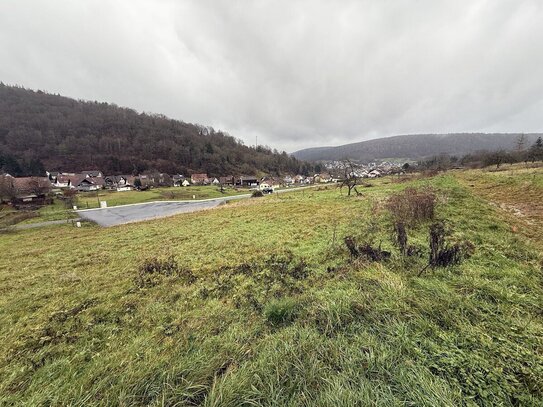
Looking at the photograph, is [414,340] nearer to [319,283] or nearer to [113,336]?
[319,283]

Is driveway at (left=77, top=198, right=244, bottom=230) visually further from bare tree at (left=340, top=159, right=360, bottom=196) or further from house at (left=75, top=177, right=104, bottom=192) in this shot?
house at (left=75, top=177, right=104, bottom=192)

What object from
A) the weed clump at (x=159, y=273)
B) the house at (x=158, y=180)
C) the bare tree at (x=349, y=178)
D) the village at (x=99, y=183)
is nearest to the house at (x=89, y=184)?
the village at (x=99, y=183)

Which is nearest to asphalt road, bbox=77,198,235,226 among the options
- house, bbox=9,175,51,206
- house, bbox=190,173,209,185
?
house, bbox=9,175,51,206

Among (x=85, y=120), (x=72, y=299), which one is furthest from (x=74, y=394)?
(x=85, y=120)

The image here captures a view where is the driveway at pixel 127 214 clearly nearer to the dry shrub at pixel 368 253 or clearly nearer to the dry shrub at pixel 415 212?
the dry shrub at pixel 415 212

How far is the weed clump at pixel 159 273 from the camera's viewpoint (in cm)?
601

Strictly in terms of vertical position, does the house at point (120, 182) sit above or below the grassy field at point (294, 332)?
above

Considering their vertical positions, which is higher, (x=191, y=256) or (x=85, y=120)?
(x=85, y=120)

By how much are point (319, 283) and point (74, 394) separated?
13.3ft

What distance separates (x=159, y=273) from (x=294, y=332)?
204 inches

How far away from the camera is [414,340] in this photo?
100 inches

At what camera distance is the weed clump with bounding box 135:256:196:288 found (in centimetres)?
601

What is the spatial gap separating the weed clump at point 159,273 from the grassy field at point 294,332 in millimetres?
60

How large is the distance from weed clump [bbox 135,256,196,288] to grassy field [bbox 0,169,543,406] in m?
0.06
